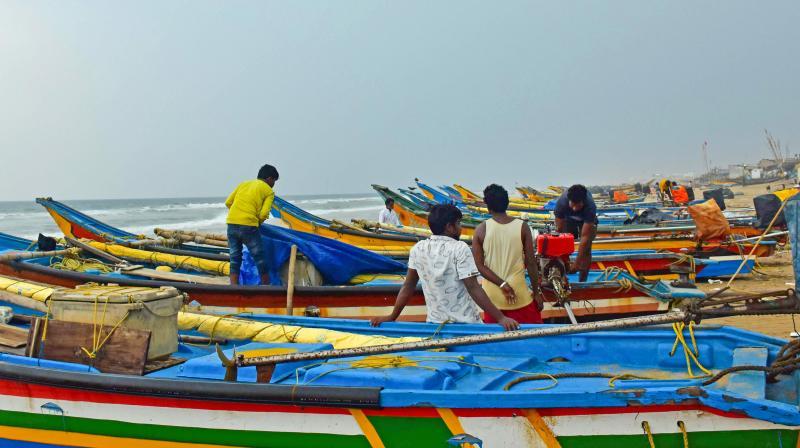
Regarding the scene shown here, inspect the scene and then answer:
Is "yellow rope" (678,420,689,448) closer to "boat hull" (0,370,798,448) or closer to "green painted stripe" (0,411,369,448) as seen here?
"boat hull" (0,370,798,448)

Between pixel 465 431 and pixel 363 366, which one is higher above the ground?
pixel 363 366

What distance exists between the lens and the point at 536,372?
4145 millimetres

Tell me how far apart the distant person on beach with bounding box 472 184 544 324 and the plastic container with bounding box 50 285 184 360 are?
2300 mm

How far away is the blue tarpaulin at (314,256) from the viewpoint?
755cm

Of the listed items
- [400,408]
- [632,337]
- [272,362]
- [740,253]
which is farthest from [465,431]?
[740,253]

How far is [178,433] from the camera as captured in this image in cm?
388

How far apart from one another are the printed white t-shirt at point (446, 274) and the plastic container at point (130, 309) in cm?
174

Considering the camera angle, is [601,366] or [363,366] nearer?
[363,366]

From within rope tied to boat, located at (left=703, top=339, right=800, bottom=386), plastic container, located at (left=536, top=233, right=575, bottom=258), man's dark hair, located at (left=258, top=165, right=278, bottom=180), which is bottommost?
rope tied to boat, located at (left=703, top=339, right=800, bottom=386)

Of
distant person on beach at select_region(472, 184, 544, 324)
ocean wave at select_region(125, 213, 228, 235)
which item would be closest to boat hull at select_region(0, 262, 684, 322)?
distant person on beach at select_region(472, 184, 544, 324)

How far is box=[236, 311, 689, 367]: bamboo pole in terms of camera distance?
10.6 feet

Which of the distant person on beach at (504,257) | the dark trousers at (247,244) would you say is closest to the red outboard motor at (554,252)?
the distant person on beach at (504,257)

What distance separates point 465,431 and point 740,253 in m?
9.09

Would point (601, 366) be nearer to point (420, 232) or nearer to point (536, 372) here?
point (536, 372)
